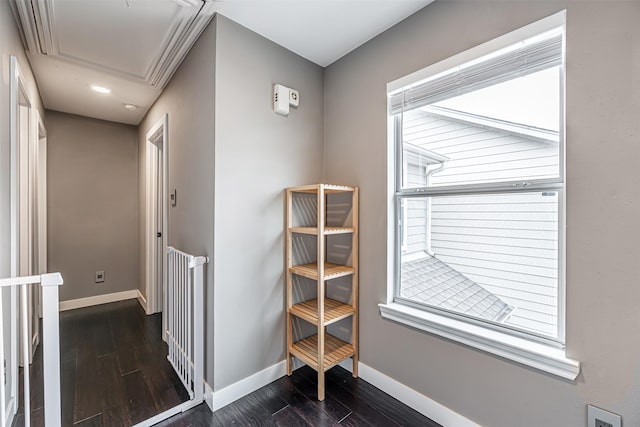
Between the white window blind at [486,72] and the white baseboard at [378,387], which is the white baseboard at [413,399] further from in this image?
the white window blind at [486,72]

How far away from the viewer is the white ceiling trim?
161 centimetres

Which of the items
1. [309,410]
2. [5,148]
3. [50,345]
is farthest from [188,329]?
[5,148]

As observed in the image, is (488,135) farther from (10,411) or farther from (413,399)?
(10,411)

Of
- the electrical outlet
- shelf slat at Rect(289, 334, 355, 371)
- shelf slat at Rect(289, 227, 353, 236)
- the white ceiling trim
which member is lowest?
shelf slat at Rect(289, 334, 355, 371)

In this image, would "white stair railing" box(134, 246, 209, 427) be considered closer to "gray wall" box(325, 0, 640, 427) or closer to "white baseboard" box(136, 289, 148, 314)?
"gray wall" box(325, 0, 640, 427)

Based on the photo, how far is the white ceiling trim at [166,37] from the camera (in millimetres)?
1608

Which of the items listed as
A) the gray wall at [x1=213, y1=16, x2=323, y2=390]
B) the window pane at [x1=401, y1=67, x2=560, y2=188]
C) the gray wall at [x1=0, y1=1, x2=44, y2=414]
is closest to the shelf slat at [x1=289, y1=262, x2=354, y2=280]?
the gray wall at [x1=213, y1=16, x2=323, y2=390]

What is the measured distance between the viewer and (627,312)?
104 cm

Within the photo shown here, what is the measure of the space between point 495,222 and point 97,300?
445 centimetres

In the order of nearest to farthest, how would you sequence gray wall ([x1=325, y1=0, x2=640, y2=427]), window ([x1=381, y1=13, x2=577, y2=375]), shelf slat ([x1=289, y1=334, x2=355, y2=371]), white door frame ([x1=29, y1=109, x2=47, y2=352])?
gray wall ([x1=325, y1=0, x2=640, y2=427]) < window ([x1=381, y1=13, x2=577, y2=375]) < shelf slat ([x1=289, y1=334, x2=355, y2=371]) < white door frame ([x1=29, y1=109, x2=47, y2=352])

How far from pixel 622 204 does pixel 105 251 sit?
4773mm

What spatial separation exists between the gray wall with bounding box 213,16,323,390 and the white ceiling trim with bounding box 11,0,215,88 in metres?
0.17

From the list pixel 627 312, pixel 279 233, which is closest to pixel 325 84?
pixel 279 233

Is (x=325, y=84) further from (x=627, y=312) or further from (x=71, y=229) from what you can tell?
(x=71, y=229)
